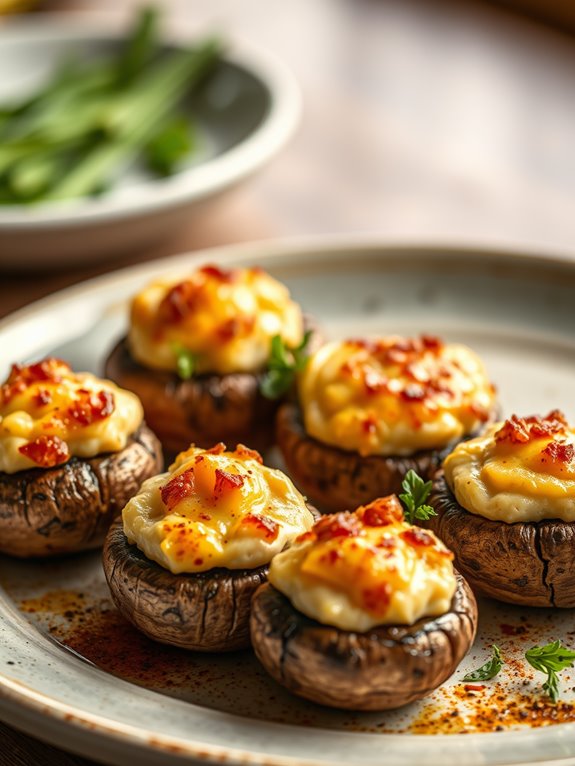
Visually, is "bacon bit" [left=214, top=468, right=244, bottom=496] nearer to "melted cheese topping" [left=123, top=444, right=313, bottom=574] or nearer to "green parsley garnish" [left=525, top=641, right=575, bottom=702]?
"melted cheese topping" [left=123, top=444, right=313, bottom=574]

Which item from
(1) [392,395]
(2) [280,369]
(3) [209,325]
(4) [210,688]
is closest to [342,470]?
(1) [392,395]

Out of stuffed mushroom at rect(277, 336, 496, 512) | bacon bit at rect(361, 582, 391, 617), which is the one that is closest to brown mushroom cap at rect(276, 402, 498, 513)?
stuffed mushroom at rect(277, 336, 496, 512)

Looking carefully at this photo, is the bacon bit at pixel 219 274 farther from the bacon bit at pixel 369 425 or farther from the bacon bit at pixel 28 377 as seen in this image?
the bacon bit at pixel 369 425

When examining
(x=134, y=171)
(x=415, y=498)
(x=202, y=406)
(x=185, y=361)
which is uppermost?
(x=415, y=498)

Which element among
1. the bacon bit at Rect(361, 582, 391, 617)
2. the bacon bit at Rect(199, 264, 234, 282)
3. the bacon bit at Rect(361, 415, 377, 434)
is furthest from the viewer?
the bacon bit at Rect(199, 264, 234, 282)

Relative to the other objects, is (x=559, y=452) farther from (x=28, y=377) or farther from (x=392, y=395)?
(x=28, y=377)
